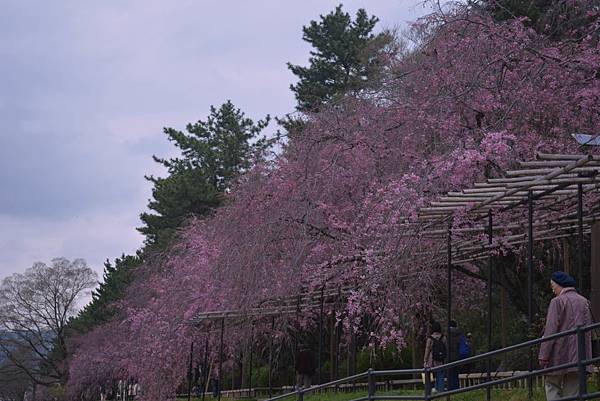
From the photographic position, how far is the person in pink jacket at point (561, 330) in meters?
11.3

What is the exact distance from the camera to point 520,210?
1955 centimetres

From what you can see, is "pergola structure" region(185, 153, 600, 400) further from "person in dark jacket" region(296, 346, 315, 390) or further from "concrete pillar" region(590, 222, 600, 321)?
"person in dark jacket" region(296, 346, 315, 390)

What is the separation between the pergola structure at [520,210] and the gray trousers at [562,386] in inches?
126

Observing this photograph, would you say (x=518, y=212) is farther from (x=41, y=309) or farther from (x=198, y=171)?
(x=41, y=309)

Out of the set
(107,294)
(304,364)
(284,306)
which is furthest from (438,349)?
(107,294)

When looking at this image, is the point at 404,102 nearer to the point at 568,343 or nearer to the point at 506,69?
the point at 506,69

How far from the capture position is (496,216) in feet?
64.5

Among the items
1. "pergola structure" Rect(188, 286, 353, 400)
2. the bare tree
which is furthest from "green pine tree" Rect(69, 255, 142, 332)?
"pergola structure" Rect(188, 286, 353, 400)

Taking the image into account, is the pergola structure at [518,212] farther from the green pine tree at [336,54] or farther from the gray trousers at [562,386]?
the green pine tree at [336,54]

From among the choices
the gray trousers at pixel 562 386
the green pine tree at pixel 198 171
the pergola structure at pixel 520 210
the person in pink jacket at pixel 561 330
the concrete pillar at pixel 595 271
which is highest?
the green pine tree at pixel 198 171

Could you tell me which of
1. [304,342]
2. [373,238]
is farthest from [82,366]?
[373,238]

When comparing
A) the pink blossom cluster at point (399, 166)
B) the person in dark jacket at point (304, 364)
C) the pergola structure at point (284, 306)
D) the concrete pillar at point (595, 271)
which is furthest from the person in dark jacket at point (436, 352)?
the person in dark jacket at point (304, 364)

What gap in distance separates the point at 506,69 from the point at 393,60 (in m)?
Result: 12.7

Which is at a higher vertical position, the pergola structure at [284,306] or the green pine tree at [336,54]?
the green pine tree at [336,54]
